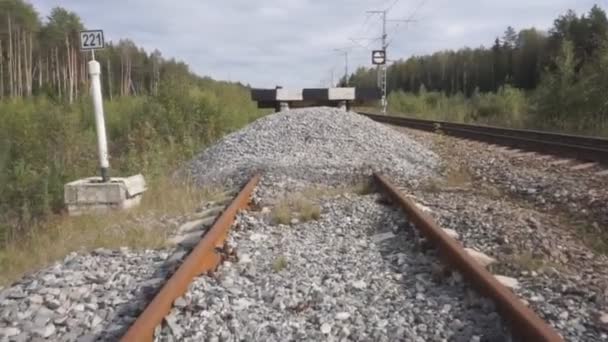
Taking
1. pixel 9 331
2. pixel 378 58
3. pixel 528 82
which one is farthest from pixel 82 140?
pixel 528 82

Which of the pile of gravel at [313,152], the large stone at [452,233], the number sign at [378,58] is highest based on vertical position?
the number sign at [378,58]

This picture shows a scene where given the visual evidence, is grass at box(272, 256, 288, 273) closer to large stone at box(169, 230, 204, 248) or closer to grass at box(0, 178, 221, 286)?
large stone at box(169, 230, 204, 248)

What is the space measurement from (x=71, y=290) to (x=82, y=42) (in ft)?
14.7

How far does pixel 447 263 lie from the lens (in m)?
4.06

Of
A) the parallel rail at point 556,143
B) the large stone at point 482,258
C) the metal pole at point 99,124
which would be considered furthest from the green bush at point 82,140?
the parallel rail at point 556,143

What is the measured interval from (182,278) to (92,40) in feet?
15.7

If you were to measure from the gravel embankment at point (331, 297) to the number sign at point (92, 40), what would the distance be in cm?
357

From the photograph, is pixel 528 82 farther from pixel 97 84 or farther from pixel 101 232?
pixel 101 232

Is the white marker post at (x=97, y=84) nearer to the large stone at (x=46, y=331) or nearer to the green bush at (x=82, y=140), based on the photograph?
the green bush at (x=82, y=140)

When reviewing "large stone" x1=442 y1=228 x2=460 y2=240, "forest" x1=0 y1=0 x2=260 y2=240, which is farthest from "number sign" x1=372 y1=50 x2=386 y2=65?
"large stone" x1=442 y1=228 x2=460 y2=240

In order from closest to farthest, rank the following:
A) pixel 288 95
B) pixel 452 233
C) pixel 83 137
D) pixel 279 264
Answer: pixel 279 264
pixel 452 233
pixel 83 137
pixel 288 95

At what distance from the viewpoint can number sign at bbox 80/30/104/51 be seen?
714cm

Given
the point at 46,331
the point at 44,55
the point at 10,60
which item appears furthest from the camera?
the point at 44,55

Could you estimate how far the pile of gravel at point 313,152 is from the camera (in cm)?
883
